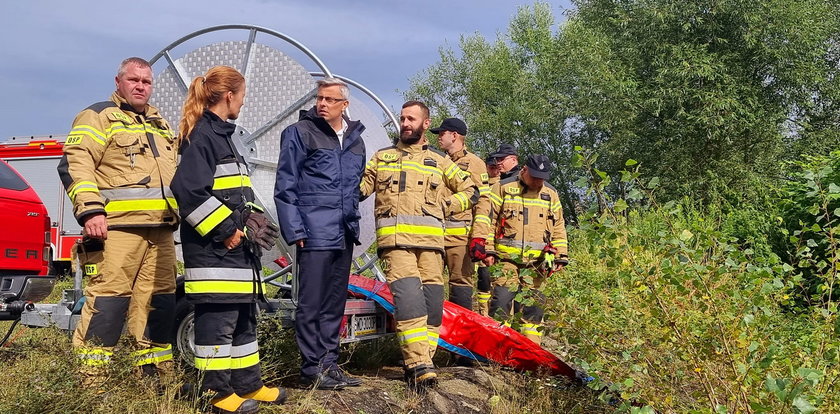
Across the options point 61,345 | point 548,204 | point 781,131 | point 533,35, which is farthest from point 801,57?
point 61,345

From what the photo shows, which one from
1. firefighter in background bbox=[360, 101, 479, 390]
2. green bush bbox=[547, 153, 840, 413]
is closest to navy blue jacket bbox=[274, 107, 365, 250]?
firefighter in background bbox=[360, 101, 479, 390]

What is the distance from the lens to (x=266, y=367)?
15.1ft

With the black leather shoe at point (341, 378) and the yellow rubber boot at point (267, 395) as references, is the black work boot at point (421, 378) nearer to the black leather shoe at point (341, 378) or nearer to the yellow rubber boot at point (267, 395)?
the black leather shoe at point (341, 378)

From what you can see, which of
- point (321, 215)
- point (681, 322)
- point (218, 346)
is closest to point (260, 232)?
point (218, 346)

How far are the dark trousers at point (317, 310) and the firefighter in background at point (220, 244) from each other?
526 millimetres

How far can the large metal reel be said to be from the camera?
529cm

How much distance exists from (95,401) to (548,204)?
4.25m

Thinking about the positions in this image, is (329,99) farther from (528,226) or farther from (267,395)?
(528,226)

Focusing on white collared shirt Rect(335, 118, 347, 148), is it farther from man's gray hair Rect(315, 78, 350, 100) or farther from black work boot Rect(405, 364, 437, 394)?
black work boot Rect(405, 364, 437, 394)

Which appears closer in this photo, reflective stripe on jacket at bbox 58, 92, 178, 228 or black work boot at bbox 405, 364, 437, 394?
reflective stripe on jacket at bbox 58, 92, 178, 228

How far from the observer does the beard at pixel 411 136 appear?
516 cm

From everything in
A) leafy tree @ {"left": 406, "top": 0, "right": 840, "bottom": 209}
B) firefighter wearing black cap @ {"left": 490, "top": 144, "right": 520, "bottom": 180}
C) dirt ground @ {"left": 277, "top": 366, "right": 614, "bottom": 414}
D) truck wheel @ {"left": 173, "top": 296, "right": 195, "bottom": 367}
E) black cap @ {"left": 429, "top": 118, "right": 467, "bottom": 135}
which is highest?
leafy tree @ {"left": 406, "top": 0, "right": 840, "bottom": 209}

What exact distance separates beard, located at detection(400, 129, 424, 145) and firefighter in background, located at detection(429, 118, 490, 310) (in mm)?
1621

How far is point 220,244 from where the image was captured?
12.6ft
